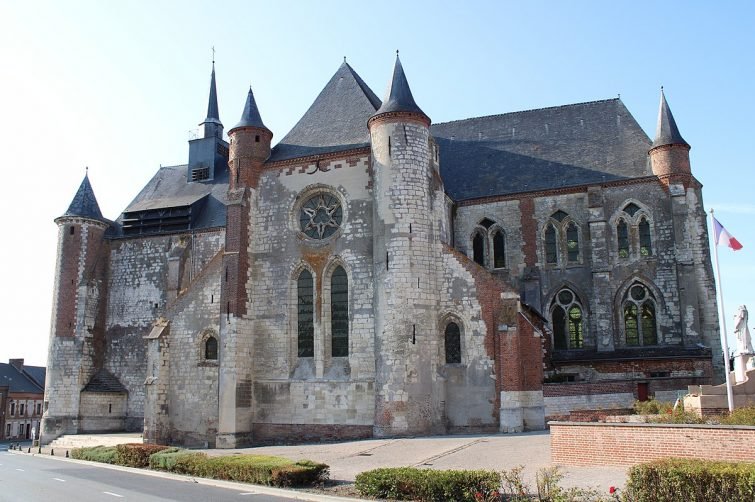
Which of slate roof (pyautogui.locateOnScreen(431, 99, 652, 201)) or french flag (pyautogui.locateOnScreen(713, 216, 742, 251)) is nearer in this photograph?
french flag (pyautogui.locateOnScreen(713, 216, 742, 251))

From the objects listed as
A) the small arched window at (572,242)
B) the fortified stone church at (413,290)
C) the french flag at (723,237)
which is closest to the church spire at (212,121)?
the fortified stone church at (413,290)

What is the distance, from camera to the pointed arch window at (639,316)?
29.7 meters

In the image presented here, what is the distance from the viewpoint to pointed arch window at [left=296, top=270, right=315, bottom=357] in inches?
1088

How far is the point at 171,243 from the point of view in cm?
3766

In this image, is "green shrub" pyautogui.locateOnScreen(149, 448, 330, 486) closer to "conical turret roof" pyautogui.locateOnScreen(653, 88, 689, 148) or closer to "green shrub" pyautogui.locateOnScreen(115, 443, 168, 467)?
"green shrub" pyautogui.locateOnScreen(115, 443, 168, 467)

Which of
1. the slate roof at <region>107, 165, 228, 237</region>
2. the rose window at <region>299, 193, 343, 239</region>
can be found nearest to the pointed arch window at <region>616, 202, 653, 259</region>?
the rose window at <region>299, 193, 343, 239</region>

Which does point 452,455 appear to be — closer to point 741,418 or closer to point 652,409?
point 652,409

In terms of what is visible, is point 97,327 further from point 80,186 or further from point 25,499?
point 25,499

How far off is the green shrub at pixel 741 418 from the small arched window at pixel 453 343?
11.3m

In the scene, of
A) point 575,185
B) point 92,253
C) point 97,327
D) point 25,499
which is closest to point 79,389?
point 97,327

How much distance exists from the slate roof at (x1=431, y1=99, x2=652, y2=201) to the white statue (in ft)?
38.1

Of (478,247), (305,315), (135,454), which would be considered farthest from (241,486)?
(478,247)

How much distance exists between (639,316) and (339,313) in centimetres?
1343

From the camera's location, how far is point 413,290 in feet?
83.7
